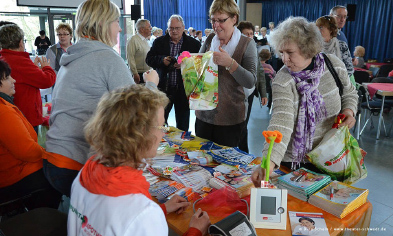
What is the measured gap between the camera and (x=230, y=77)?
7.43 ft

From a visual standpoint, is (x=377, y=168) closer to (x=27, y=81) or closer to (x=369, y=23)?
(x=27, y=81)

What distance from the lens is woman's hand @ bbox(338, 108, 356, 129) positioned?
1.66 metres

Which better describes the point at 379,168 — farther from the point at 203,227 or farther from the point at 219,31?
the point at 203,227

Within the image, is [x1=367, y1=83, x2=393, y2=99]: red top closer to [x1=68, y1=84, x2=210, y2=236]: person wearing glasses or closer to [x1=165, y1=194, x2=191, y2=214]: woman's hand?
[x1=165, y1=194, x2=191, y2=214]: woman's hand

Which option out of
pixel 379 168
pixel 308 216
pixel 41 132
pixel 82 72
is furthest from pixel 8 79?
pixel 379 168

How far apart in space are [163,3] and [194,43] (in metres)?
9.93

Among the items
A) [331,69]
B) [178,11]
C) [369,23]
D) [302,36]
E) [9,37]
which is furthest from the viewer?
[178,11]

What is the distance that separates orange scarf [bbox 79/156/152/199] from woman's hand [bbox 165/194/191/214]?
0.42 meters

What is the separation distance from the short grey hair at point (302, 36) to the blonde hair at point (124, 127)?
34.2 inches

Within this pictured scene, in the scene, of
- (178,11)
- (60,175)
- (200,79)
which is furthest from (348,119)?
(178,11)

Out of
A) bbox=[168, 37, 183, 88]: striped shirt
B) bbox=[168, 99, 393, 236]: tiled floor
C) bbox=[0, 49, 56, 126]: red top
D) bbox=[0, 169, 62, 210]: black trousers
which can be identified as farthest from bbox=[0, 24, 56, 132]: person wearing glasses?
bbox=[168, 99, 393, 236]: tiled floor

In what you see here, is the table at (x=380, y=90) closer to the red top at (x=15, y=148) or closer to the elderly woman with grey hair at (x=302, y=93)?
the elderly woman with grey hair at (x=302, y=93)

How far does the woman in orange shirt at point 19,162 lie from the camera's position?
5.80 ft

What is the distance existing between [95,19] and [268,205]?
115 cm
